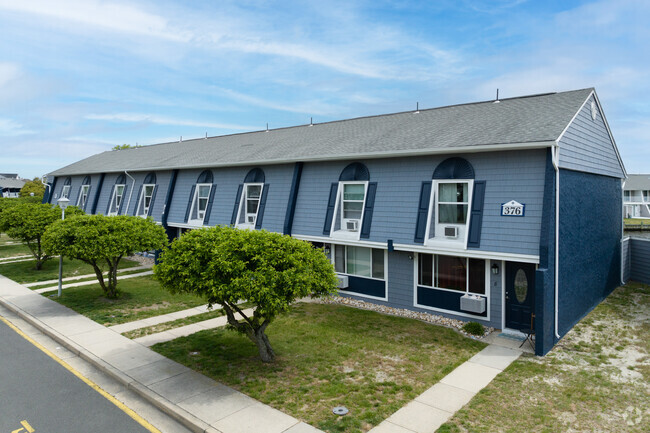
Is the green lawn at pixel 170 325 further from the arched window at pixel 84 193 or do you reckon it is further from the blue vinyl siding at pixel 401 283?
the arched window at pixel 84 193

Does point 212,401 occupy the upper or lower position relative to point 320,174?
lower

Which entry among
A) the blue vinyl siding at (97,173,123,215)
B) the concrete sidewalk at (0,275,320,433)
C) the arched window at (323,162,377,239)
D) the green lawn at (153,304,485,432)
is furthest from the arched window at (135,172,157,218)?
the green lawn at (153,304,485,432)

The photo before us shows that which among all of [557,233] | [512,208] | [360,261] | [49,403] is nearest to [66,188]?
[360,261]

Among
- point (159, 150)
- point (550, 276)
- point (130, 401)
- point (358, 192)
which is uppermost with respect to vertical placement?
point (159, 150)

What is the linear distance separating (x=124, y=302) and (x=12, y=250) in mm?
20551

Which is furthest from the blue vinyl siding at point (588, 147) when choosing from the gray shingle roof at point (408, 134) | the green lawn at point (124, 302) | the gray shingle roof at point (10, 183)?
the gray shingle roof at point (10, 183)

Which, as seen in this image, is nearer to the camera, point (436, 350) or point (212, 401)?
point (212, 401)

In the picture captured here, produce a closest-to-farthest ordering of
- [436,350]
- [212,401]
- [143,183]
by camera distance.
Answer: [212,401]
[436,350]
[143,183]

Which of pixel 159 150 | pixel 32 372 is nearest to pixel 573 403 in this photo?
pixel 32 372

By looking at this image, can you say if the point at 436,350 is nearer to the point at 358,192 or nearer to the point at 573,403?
the point at 573,403

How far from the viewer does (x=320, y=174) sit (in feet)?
57.8

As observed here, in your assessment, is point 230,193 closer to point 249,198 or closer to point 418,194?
point 249,198

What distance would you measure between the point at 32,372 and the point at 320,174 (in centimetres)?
1179

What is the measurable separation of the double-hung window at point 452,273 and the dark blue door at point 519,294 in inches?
32.5
